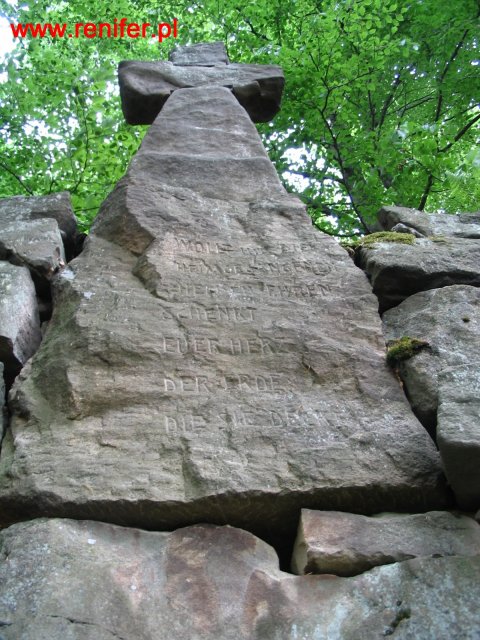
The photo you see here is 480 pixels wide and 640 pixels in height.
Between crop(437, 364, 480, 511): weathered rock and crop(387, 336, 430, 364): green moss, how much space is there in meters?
0.45

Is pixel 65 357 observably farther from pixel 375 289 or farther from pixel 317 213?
pixel 317 213

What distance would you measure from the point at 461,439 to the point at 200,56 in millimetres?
4794

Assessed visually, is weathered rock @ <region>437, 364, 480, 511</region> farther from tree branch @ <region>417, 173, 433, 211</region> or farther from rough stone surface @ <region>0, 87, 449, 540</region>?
tree branch @ <region>417, 173, 433, 211</region>

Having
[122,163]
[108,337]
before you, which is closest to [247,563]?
[108,337]

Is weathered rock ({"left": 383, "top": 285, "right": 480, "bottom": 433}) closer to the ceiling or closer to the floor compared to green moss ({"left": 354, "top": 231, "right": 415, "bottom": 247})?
closer to the floor

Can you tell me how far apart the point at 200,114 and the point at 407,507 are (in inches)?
137

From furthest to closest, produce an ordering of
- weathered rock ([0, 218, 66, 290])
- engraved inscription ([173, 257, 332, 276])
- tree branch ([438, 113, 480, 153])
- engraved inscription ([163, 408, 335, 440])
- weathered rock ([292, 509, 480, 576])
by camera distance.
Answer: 1. tree branch ([438, 113, 480, 153])
2. weathered rock ([0, 218, 66, 290])
3. engraved inscription ([173, 257, 332, 276])
4. engraved inscription ([163, 408, 335, 440])
5. weathered rock ([292, 509, 480, 576])

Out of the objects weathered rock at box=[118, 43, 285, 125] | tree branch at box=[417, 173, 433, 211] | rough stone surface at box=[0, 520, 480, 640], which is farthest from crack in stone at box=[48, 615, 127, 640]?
Result: tree branch at box=[417, 173, 433, 211]

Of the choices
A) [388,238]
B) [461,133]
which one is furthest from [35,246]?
[461,133]

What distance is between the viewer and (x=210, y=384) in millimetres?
3104

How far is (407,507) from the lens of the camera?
111 inches

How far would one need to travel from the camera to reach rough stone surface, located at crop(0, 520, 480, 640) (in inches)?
90.0

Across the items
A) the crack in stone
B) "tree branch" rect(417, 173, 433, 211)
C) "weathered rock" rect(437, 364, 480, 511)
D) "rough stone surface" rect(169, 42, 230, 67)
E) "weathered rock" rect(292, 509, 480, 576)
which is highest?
"rough stone surface" rect(169, 42, 230, 67)

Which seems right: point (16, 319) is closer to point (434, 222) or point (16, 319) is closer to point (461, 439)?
point (461, 439)
